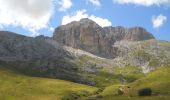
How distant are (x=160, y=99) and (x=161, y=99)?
65 cm

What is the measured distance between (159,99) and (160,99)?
799 millimetres

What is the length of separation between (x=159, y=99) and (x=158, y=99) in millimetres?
529

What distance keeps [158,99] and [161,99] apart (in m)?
1.52

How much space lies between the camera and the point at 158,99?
18700 centimetres

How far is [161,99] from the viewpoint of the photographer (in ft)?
613

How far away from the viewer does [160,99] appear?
614 ft

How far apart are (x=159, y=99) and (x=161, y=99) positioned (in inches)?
40.6

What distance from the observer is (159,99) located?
18675cm
